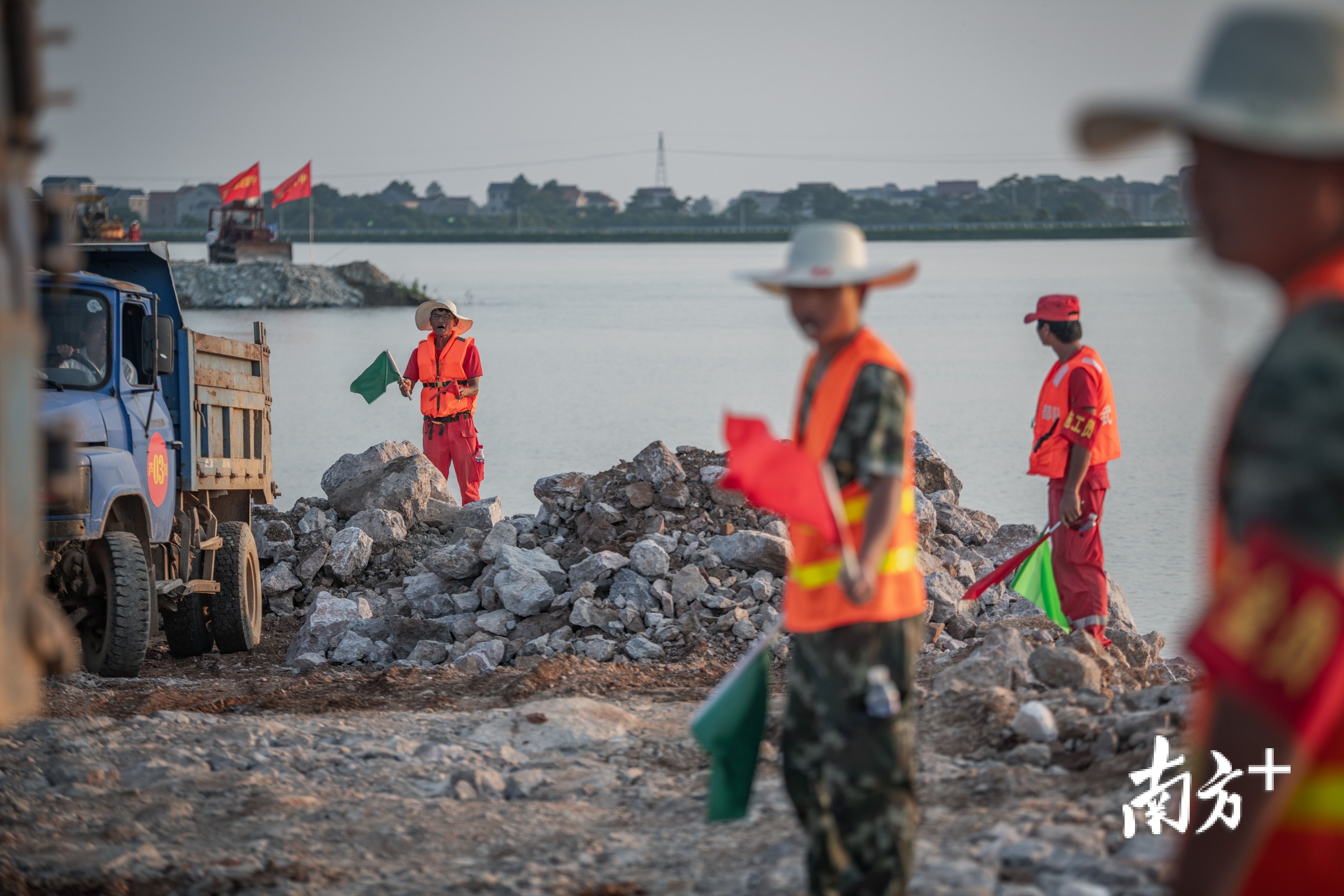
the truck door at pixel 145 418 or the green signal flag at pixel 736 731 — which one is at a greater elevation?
the truck door at pixel 145 418

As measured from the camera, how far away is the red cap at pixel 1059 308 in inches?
257

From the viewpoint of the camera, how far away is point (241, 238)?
179 feet

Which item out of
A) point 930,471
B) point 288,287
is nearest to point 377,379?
point 930,471

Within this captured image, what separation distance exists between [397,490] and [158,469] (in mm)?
3382

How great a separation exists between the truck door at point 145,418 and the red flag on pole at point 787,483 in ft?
16.8

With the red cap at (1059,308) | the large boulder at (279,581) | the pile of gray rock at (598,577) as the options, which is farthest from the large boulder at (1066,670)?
the large boulder at (279,581)

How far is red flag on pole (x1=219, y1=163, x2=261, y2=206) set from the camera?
41469 millimetres

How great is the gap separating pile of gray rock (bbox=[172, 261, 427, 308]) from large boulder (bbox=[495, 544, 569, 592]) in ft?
152

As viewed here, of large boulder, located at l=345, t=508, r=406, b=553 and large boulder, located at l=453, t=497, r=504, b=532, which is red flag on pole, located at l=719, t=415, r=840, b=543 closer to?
large boulder, located at l=453, t=497, r=504, b=532

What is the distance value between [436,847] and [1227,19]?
3.30 m

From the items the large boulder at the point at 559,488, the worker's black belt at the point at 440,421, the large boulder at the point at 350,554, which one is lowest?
the large boulder at the point at 350,554

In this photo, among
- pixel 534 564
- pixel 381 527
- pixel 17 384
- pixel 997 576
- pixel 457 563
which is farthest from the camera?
pixel 381 527

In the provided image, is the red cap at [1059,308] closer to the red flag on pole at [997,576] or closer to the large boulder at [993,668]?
the red flag on pole at [997,576]

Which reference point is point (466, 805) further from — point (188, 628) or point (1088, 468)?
point (188, 628)
